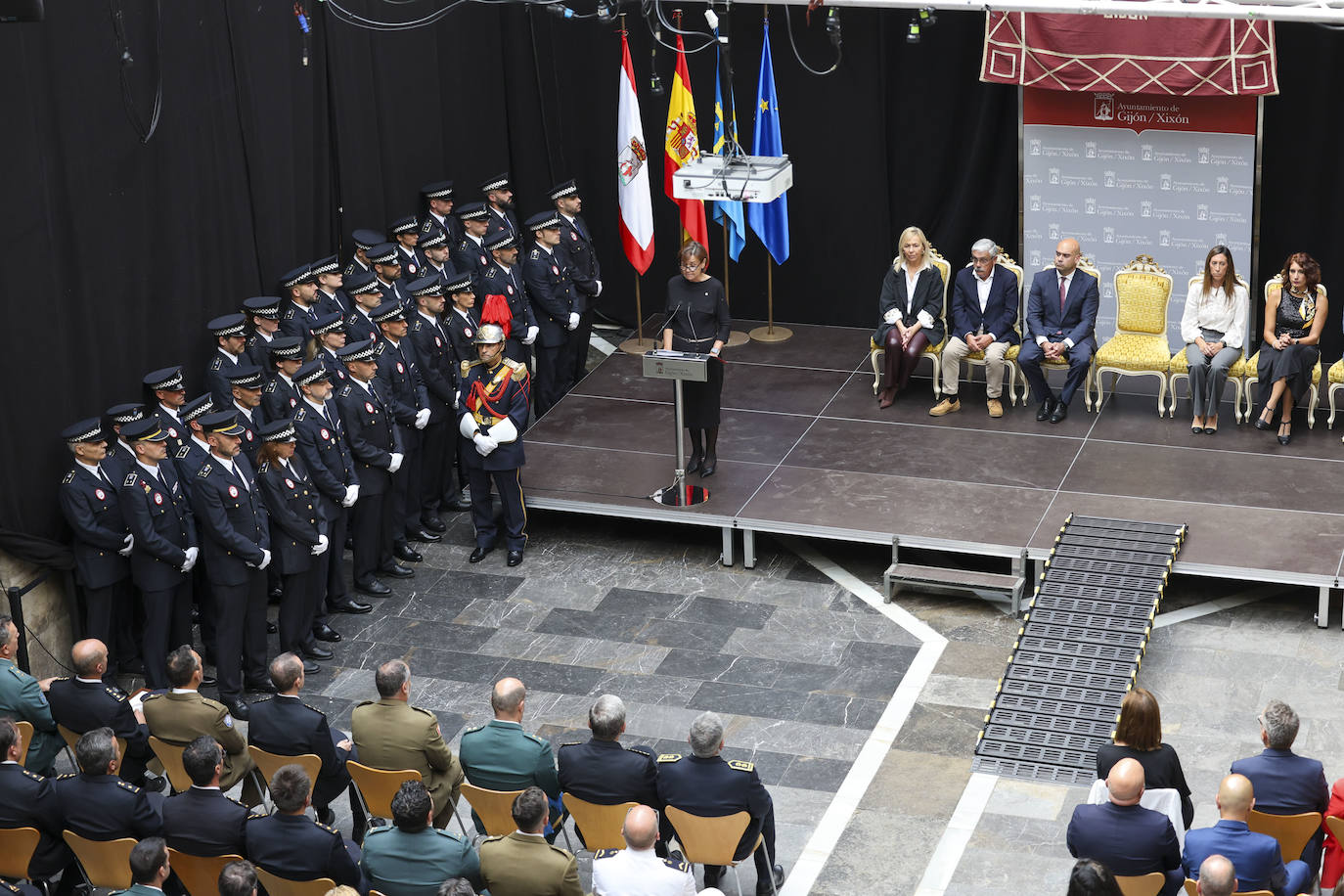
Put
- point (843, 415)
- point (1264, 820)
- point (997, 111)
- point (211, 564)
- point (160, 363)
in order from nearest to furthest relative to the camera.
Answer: point (1264, 820) < point (211, 564) < point (160, 363) < point (843, 415) < point (997, 111)

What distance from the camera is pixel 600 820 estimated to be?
22.3 feet

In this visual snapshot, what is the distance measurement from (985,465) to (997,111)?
3.43 metres

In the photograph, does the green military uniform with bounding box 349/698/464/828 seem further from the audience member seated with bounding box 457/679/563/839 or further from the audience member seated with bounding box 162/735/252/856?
the audience member seated with bounding box 162/735/252/856

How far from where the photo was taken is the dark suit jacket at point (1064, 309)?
38.0 feet

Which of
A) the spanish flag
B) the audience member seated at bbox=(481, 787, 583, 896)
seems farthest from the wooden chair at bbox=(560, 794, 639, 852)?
the spanish flag

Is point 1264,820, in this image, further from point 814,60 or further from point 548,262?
point 814,60

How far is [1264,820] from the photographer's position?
6.30 m

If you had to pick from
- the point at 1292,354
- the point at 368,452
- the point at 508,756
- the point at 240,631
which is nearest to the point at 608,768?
the point at 508,756

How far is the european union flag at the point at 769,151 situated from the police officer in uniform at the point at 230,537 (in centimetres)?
551

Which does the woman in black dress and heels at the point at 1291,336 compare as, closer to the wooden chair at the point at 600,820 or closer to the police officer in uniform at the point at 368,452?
the police officer in uniform at the point at 368,452

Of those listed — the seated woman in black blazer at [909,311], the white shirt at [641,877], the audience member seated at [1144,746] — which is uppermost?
the seated woman in black blazer at [909,311]

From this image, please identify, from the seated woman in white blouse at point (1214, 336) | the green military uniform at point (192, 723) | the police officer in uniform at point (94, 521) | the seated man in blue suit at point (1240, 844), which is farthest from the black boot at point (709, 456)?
the seated man in blue suit at point (1240, 844)

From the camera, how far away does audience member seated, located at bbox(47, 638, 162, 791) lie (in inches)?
288

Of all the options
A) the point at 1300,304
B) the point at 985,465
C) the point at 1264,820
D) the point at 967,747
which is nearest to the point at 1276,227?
the point at 1300,304
